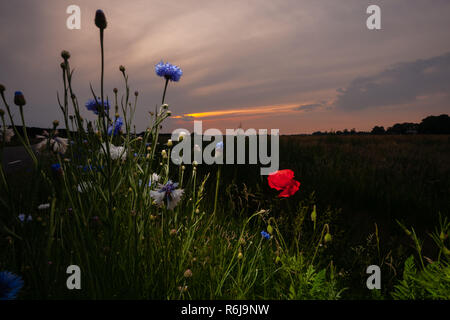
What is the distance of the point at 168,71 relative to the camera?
5.67 ft

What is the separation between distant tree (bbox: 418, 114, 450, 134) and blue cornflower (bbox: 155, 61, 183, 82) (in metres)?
36.6

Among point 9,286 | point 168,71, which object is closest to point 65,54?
point 168,71

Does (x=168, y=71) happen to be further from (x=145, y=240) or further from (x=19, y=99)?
(x=145, y=240)

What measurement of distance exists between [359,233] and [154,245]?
212cm

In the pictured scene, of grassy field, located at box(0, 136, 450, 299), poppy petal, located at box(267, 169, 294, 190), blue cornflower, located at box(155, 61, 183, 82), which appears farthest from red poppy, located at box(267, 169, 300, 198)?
blue cornflower, located at box(155, 61, 183, 82)

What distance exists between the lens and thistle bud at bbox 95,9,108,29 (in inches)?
42.7

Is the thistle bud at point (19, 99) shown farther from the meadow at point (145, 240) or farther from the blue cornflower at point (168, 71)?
the blue cornflower at point (168, 71)

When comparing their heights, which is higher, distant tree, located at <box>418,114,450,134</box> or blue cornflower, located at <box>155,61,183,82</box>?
distant tree, located at <box>418,114,450,134</box>

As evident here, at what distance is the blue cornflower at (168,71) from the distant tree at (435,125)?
120ft

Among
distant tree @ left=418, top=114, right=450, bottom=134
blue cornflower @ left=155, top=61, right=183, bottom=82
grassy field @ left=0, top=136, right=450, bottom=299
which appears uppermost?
distant tree @ left=418, top=114, right=450, bottom=134

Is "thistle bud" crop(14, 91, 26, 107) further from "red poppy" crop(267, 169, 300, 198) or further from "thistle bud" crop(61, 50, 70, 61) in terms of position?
"red poppy" crop(267, 169, 300, 198)

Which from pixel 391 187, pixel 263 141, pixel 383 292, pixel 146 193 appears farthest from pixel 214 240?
pixel 263 141

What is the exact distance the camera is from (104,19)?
1096mm

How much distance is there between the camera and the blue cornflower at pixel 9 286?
3.57 ft
